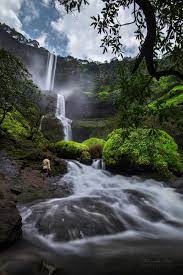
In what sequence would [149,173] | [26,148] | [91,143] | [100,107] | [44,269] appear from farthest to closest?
[100,107], [91,143], [26,148], [149,173], [44,269]

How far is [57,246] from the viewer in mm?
5078

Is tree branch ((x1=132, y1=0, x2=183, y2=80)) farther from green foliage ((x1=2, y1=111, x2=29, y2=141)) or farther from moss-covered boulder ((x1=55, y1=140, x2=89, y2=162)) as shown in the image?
green foliage ((x1=2, y1=111, x2=29, y2=141))

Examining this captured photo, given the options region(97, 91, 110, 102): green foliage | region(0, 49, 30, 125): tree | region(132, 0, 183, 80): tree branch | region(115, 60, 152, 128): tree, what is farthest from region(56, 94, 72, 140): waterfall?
region(132, 0, 183, 80): tree branch

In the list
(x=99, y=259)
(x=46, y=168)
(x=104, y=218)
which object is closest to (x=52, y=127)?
(x=46, y=168)

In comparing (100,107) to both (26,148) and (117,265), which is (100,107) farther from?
(117,265)

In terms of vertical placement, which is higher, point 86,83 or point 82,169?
point 86,83

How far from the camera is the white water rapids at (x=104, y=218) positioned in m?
5.57

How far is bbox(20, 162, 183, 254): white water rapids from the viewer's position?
5.57 meters

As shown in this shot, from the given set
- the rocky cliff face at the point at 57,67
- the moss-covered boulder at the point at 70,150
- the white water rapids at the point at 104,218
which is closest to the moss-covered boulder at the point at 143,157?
the moss-covered boulder at the point at 70,150

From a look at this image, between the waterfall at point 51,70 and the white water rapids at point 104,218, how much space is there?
29.8 meters

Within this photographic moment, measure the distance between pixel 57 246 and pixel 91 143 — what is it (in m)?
11.5

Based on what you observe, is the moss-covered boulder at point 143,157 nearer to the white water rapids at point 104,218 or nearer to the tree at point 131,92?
the white water rapids at point 104,218

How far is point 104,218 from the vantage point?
654 centimetres

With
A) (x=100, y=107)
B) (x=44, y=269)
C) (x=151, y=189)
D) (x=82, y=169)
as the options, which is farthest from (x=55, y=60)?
(x=44, y=269)
